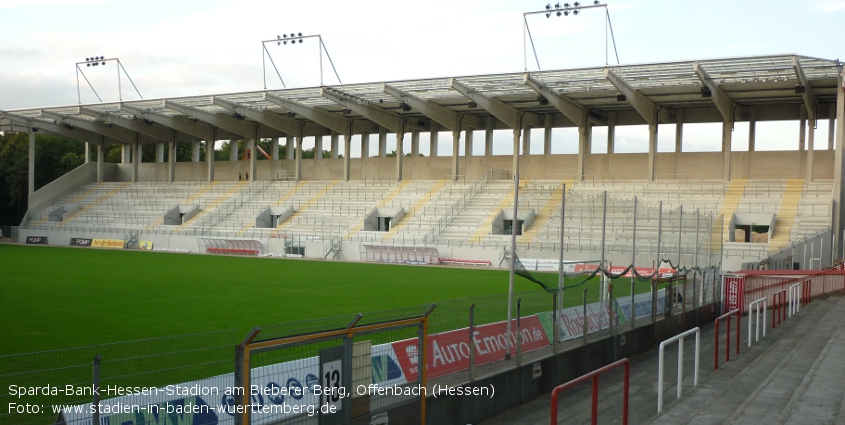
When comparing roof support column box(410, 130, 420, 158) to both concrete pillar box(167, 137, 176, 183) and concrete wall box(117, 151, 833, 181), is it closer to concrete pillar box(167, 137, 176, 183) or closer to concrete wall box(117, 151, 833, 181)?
concrete wall box(117, 151, 833, 181)

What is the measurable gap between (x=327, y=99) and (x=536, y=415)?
39.7 metres

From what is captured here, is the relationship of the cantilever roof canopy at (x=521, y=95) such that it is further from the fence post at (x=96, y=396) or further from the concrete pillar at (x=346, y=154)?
the fence post at (x=96, y=396)

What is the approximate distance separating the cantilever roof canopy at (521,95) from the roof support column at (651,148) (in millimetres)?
1506

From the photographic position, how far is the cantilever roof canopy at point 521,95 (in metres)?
36.4

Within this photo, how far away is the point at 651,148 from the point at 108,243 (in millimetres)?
34970

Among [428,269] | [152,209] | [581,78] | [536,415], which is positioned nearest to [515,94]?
[581,78]

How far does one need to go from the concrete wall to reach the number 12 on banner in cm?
4160

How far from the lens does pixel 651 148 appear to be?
4506cm

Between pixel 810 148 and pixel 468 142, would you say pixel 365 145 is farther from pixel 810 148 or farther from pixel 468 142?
pixel 810 148

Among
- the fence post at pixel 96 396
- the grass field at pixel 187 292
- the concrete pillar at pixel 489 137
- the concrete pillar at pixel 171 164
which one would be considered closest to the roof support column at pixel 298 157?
the concrete pillar at pixel 171 164

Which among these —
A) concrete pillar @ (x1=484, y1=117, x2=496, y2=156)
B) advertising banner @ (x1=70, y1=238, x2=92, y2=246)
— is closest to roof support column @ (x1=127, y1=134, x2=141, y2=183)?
advertising banner @ (x1=70, y1=238, x2=92, y2=246)

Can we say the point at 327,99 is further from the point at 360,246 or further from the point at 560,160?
the point at 560,160

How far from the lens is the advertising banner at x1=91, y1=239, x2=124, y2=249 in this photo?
4919cm

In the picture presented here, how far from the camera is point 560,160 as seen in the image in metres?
49.1
